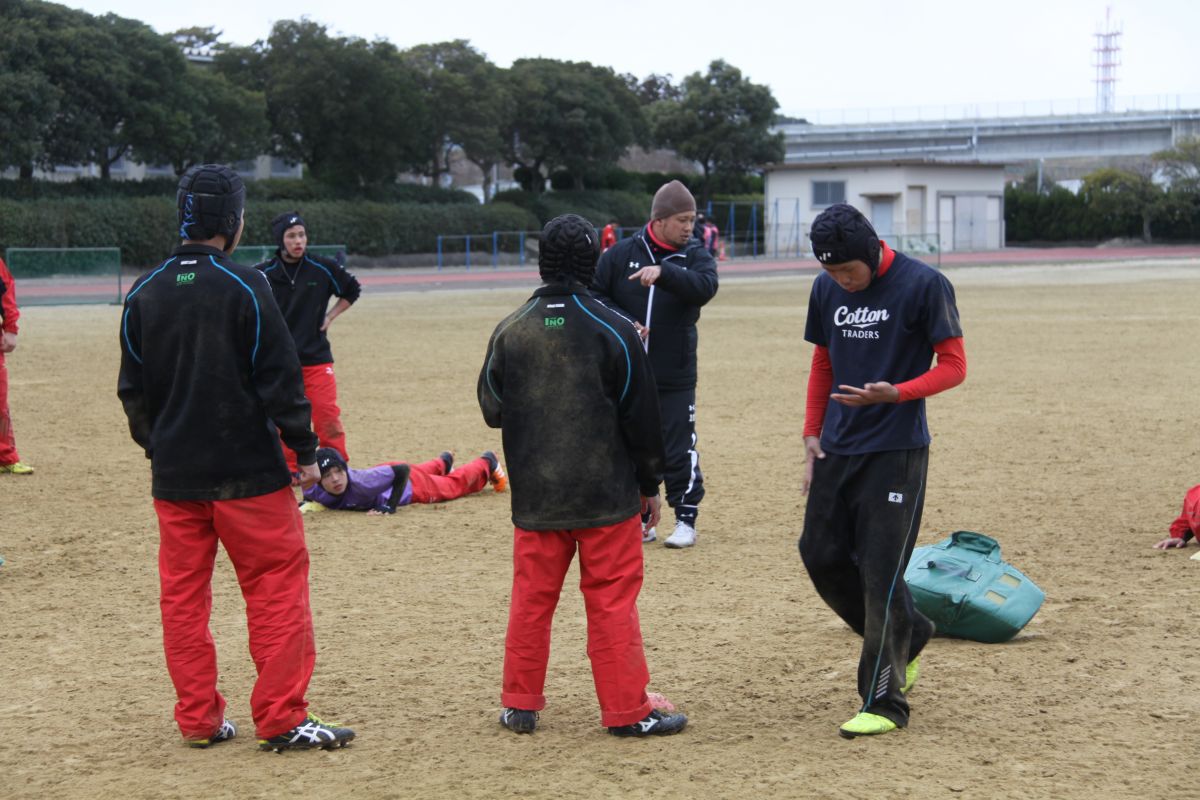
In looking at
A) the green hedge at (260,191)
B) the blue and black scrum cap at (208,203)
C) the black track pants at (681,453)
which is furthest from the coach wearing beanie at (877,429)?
the green hedge at (260,191)

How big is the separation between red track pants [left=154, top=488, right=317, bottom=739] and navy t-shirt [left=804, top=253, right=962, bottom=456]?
1.97 metres

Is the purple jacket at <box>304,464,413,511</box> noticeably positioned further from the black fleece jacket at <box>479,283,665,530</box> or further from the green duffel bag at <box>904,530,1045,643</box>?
the black fleece jacket at <box>479,283,665,530</box>

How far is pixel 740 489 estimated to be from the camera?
32.2ft

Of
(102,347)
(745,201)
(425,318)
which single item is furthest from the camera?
(745,201)

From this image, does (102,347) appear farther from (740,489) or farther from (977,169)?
(977,169)

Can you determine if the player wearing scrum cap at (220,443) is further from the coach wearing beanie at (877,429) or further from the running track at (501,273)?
the running track at (501,273)

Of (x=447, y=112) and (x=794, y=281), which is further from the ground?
(x=447, y=112)

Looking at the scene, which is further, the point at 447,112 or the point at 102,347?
the point at 447,112

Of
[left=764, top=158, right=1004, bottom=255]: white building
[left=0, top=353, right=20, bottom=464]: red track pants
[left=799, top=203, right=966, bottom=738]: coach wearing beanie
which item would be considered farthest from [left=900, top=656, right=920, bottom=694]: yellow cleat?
[left=764, top=158, right=1004, bottom=255]: white building

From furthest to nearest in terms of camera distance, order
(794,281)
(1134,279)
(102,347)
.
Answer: (794,281) < (1134,279) < (102,347)

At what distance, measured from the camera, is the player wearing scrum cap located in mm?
4602

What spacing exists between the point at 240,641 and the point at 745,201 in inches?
2521

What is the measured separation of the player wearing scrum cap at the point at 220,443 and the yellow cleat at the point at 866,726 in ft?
5.79

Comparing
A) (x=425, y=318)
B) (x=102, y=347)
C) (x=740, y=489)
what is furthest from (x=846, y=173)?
(x=740, y=489)
